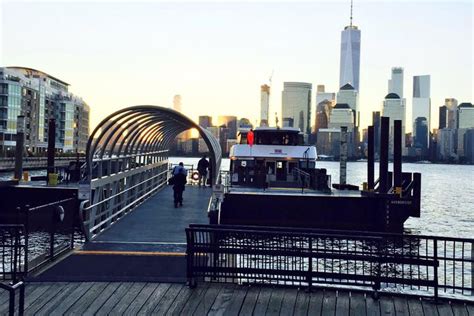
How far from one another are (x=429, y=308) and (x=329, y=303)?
4.66 feet

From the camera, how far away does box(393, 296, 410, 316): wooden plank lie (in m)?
6.55

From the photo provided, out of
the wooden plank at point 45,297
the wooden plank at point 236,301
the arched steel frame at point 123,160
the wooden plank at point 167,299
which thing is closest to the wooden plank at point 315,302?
the wooden plank at point 236,301

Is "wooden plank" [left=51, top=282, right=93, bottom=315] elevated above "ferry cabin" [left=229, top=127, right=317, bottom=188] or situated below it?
below

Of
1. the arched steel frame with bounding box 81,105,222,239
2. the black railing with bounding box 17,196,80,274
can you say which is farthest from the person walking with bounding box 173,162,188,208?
the black railing with bounding box 17,196,80,274

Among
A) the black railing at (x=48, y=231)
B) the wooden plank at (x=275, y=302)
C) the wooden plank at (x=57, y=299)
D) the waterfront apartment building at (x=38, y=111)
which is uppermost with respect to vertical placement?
the waterfront apartment building at (x=38, y=111)

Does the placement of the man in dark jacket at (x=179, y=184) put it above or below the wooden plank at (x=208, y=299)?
above

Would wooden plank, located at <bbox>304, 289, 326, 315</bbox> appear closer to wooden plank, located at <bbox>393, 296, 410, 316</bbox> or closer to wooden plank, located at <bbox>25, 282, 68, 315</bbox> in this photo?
wooden plank, located at <bbox>393, 296, 410, 316</bbox>

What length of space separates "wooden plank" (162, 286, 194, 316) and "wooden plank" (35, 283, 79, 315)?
1657 mm

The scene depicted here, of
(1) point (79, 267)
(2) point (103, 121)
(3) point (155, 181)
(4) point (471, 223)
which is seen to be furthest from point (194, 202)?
(4) point (471, 223)

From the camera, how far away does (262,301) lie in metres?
6.93

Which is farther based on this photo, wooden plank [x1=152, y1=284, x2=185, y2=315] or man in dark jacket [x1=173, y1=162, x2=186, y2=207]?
man in dark jacket [x1=173, y1=162, x2=186, y2=207]

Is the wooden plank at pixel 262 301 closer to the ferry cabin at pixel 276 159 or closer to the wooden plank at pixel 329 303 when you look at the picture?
the wooden plank at pixel 329 303

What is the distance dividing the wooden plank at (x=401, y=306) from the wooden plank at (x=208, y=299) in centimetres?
265

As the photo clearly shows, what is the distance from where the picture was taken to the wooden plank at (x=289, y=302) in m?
6.54
